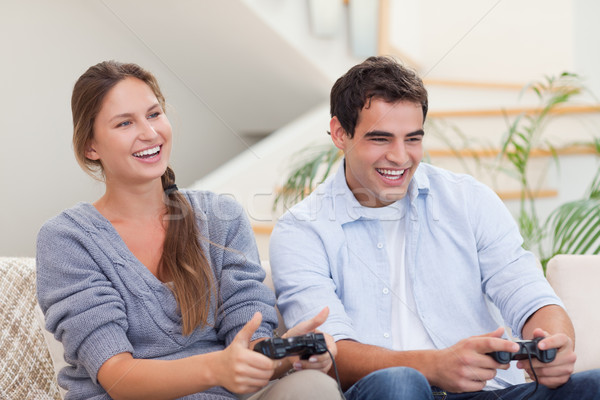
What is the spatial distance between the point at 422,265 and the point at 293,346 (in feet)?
1.48

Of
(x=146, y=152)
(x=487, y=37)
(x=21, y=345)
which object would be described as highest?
(x=487, y=37)

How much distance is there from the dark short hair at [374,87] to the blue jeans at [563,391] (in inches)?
23.0

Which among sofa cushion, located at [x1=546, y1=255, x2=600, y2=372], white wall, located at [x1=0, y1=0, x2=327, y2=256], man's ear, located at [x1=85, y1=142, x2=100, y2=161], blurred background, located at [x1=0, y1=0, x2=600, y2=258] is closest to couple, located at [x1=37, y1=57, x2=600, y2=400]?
man's ear, located at [x1=85, y1=142, x2=100, y2=161]

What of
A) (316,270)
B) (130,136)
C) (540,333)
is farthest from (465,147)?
(130,136)

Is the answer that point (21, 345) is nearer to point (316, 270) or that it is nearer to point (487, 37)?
point (316, 270)

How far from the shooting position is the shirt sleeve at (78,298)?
1.09 m

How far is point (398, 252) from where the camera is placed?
1359 mm

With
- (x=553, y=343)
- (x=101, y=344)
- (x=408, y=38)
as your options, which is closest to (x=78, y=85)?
(x=101, y=344)

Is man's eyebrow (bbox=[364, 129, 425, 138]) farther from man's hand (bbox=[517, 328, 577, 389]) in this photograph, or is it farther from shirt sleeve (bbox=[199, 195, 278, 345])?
man's hand (bbox=[517, 328, 577, 389])

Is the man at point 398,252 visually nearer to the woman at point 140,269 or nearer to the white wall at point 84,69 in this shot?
the woman at point 140,269

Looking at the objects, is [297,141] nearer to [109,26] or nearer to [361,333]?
[109,26]

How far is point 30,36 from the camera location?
8.89 feet

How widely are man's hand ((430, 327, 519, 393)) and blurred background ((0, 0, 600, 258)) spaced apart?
141cm

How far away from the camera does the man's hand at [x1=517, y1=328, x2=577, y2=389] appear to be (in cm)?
105
